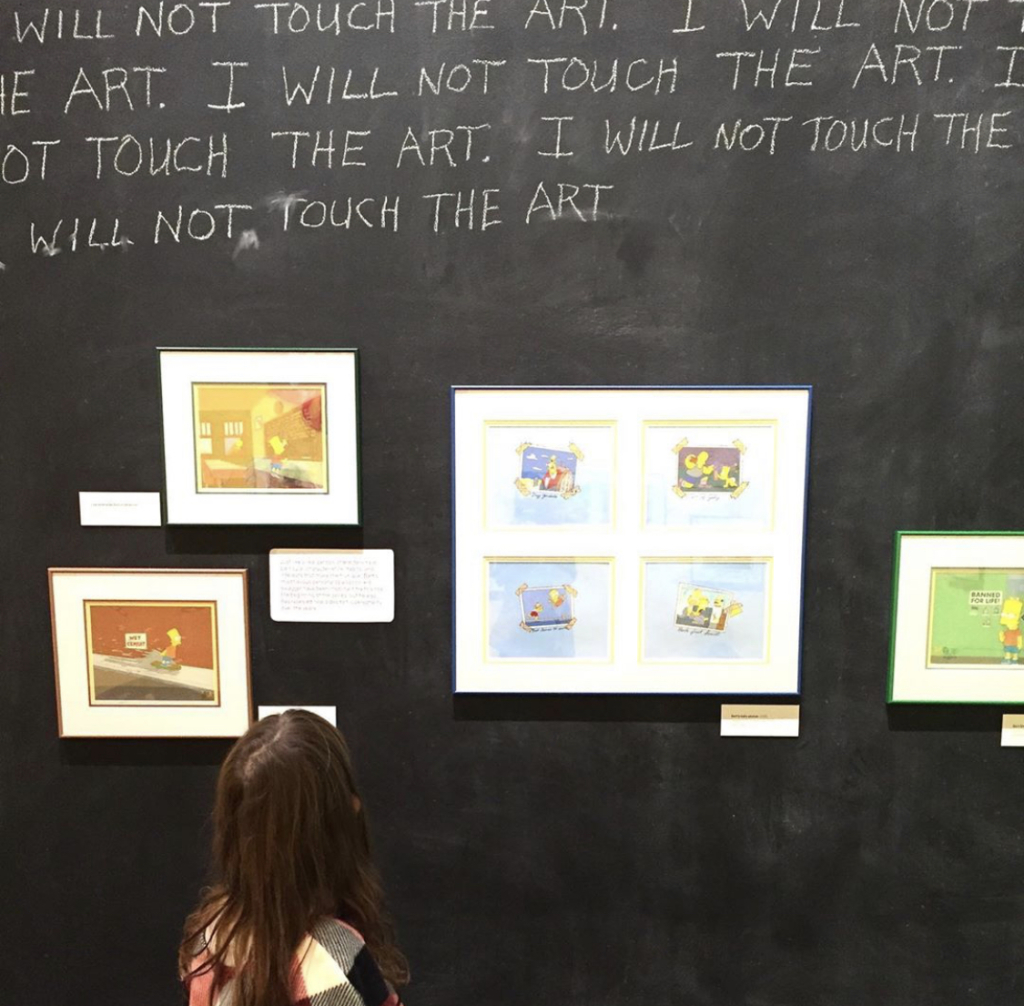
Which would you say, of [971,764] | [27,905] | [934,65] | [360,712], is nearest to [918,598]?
[971,764]

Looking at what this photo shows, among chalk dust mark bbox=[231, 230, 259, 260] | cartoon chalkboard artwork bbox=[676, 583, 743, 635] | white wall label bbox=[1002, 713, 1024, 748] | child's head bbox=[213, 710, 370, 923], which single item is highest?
chalk dust mark bbox=[231, 230, 259, 260]

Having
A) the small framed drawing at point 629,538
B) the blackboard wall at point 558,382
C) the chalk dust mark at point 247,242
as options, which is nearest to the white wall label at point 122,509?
the blackboard wall at point 558,382

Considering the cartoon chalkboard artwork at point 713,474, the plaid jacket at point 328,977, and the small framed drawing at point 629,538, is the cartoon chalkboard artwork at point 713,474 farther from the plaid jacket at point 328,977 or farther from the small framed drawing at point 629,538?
the plaid jacket at point 328,977

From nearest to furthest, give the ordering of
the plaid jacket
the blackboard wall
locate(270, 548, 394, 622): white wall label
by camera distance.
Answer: the plaid jacket < the blackboard wall < locate(270, 548, 394, 622): white wall label

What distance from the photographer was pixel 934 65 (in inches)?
72.6

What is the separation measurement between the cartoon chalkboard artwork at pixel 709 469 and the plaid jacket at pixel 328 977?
1.14 metres

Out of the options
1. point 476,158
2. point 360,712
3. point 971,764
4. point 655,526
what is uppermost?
point 476,158

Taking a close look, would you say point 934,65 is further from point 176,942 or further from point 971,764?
point 176,942

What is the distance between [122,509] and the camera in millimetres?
1969

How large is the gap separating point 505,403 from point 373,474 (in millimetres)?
347

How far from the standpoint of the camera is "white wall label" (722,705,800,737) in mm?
2004

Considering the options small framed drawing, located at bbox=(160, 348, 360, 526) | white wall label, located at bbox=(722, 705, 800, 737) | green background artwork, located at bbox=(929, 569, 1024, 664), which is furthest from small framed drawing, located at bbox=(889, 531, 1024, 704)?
small framed drawing, located at bbox=(160, 348, 360, 526)

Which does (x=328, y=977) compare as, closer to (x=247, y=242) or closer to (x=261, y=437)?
(x=261, y=437)

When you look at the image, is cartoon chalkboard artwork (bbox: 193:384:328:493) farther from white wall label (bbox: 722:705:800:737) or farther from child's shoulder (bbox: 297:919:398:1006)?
white wall label (bbox: 722:705:800:737)
